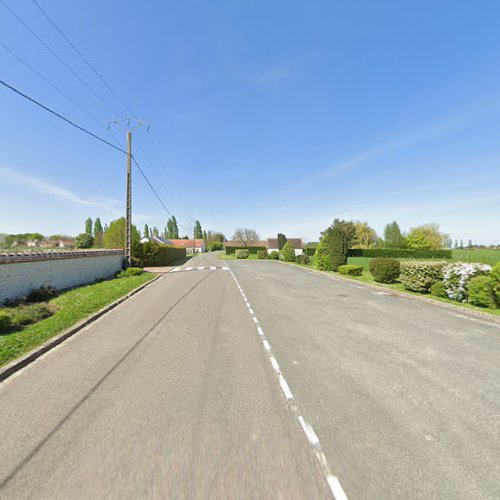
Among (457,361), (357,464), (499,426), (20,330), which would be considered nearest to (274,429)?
(357,464)

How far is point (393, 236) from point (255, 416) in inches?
3292

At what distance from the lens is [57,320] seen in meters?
6.68

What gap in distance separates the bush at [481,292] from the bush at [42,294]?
52.8ft

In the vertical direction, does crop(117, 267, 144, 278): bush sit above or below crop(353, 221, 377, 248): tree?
below

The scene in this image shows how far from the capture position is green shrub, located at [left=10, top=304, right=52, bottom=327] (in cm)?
644

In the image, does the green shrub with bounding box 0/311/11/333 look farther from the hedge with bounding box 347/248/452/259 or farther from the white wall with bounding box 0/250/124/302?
the hedge with bounding box 347/248/452/259

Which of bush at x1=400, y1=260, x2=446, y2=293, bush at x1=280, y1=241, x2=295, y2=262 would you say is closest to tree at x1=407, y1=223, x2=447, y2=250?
bush at x1=280, y1=241, x2=295, y2=262

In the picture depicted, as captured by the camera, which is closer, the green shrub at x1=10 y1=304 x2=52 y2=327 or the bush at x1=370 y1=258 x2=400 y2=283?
the green shrub at x1=10 y1=304 x2=52 y2=327

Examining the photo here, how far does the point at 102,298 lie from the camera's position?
9.51m

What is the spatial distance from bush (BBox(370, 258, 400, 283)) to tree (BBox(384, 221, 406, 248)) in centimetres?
5866

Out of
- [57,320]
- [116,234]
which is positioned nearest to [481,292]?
[57,320]

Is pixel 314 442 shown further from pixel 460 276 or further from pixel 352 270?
pixel 352 270

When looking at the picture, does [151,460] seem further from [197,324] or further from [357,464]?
[197,324]

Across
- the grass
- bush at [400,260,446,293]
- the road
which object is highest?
bush at [400,260,446,293]
